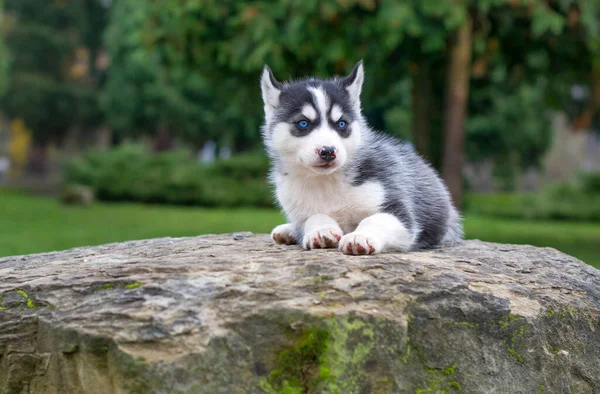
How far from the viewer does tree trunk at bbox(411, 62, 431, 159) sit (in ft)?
44.7

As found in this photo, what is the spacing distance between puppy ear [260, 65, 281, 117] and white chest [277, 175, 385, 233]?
522 millimetres

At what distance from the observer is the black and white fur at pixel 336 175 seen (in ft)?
15.6

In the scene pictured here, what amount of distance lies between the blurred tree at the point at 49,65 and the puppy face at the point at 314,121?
36.6 meters

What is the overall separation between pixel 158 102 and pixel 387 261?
31322 mm

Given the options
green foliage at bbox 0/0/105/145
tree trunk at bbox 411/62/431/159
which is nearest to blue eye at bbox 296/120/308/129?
tree trunk at bbox 411/62/431/159

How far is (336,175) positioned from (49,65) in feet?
130

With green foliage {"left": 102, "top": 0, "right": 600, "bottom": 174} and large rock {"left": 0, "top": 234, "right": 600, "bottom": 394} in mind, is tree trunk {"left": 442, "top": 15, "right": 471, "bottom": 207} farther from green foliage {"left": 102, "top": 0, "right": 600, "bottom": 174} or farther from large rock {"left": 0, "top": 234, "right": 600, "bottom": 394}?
large rock {"left": 0, "top": 234, "right": 600, "bottom": 394}

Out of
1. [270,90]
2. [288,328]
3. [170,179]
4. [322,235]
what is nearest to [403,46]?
[270,90]

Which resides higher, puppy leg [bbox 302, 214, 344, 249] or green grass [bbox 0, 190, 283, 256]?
puppy leg [bbox 302, 214, 344, 249]

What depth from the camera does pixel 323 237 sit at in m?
4.82

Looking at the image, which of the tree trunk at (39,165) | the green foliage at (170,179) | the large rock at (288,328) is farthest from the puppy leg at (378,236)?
the tree trunk at (39,165)

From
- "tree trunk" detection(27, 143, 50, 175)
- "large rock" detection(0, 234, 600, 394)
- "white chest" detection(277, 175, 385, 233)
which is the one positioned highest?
"white chest" detection(277, 175, 385, 233)

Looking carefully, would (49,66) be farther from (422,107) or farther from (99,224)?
(422,107)

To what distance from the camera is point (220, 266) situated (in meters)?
4.35
